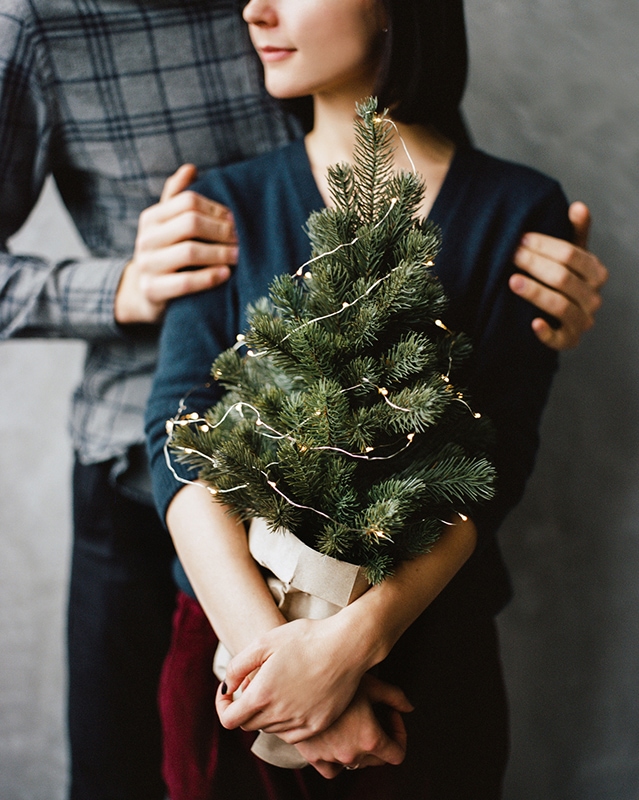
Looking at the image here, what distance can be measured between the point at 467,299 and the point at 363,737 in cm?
43

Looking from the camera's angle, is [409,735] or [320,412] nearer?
[320,412]

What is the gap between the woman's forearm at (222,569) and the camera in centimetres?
64

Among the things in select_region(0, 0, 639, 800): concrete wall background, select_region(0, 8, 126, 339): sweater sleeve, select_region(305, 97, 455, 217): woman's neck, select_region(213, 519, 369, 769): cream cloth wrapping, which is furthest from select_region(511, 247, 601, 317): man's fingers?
select_region(0, 8, 126, 339): sweater sleeve

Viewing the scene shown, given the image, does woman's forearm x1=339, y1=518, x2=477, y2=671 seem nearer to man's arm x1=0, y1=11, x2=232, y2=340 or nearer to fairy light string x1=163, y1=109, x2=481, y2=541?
fairy light string x1=163, y1=109, x2=481, y2=541

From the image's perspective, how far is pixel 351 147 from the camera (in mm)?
811

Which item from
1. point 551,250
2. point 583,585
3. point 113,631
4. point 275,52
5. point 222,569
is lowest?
point 113,631

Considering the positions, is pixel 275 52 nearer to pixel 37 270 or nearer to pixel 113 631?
pixel 37 270

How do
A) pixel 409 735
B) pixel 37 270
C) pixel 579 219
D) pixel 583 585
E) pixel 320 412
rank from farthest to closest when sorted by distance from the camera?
1. pixel 583 585
2. pixel 37 270
3. pixel 579 219
4. pixel 409 735
5. pixel 320 412

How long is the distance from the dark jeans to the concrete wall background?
523 mm

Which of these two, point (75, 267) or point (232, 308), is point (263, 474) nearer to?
point (232, 308)

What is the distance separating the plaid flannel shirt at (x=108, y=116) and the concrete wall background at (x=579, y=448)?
32 cm

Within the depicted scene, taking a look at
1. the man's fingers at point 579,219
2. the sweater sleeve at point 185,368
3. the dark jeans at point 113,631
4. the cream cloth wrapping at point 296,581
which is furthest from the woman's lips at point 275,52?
the dark jeans at point 113,631

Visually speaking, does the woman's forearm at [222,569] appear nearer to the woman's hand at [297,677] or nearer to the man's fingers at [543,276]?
the woman's hand at [297,677]

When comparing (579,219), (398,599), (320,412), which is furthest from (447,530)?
(579,219)
